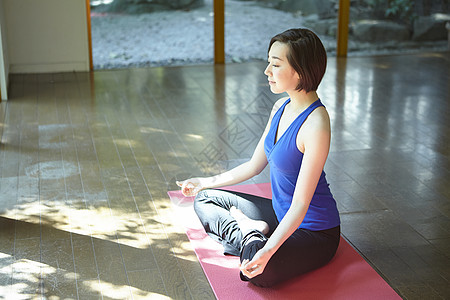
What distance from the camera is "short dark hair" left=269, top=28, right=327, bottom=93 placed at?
7.13 ft

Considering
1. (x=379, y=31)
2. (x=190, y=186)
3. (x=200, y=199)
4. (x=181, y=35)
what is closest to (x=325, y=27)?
(x=379, y=31)

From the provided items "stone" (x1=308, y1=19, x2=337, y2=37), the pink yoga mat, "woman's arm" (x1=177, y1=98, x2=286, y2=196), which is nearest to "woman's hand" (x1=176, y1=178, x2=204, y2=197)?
"woman's arm" (x1=177, y1=98, x2=286, y2=196)

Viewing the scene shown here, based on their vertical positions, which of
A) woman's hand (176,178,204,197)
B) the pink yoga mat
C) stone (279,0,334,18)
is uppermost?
stone (279,0,334,18)

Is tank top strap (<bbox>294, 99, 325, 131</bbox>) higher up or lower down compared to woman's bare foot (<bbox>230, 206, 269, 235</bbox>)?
higher up

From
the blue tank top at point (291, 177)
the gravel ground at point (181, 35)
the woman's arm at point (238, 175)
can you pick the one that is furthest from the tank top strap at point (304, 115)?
the gravel ground at point (181, 35)

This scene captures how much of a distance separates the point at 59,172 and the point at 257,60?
3634 mm

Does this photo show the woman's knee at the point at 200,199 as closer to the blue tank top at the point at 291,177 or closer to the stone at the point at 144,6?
the blue tank top at the point at 291,177

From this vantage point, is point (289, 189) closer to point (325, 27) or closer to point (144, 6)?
point (144, 6)

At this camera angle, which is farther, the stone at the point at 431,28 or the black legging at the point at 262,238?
the stone at the point at 431,28

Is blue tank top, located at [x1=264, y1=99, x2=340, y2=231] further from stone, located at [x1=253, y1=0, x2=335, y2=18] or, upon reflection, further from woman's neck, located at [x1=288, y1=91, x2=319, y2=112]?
stone, located at [x1=253, y1=0, x2=335, y2=18]

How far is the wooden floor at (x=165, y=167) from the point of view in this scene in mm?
2488

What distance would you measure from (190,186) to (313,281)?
0.69 metres

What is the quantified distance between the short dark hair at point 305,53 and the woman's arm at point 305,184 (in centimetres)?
19

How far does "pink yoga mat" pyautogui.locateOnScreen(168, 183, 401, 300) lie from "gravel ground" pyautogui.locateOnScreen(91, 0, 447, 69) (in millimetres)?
4159
